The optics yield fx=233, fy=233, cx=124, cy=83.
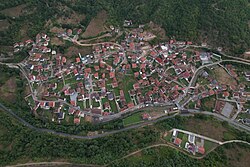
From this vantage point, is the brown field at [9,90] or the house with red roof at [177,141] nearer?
the house with red roof at [177,141]

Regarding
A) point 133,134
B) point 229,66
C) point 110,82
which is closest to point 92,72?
point 110,82

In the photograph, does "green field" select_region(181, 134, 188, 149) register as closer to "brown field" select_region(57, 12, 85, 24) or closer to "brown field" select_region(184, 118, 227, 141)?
"brown field" select_region(184, 118, 227, 141)

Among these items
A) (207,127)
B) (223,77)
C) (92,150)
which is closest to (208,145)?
(207,127)

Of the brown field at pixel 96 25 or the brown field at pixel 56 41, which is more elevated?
the brown field at pixel 96 25

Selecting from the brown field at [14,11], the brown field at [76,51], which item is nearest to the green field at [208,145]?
the brown field at [76,51]

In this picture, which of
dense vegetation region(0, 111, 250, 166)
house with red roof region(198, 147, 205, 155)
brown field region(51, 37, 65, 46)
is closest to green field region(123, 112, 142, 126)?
dense vegetation region(0, 111, 250, 166)

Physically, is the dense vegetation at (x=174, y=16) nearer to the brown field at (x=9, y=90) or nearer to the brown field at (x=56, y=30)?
the brown field at (x=56, y=30)

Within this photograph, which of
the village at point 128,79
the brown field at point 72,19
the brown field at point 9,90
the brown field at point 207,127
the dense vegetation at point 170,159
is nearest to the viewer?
the dense vegetation at point 170,159
